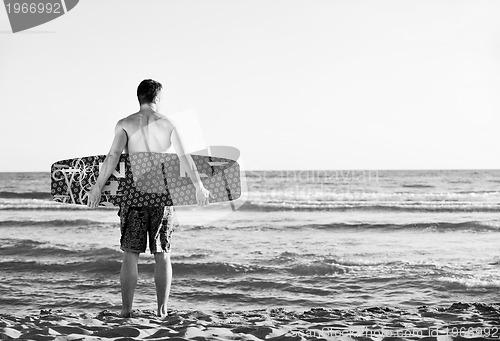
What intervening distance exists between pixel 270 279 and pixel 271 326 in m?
2.91

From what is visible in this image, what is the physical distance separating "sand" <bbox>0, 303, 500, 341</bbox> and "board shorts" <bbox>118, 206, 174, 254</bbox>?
0.49 m

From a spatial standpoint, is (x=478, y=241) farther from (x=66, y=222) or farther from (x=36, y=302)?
(x=66, y=222)

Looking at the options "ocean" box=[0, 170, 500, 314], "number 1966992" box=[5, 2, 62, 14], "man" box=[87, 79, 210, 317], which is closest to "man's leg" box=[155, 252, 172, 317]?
"man" box=[87, 79, 210, 317]

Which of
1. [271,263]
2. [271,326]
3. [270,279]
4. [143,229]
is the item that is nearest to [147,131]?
[143,229]

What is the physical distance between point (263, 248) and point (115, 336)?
595 centimetres

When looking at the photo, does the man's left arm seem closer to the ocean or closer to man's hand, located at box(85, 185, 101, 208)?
man's hand, located at box(85, 185, 101, 208)

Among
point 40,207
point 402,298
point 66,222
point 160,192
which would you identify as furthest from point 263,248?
point 40,207

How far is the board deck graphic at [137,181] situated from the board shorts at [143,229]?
0.05 meters

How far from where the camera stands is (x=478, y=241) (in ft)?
33.4

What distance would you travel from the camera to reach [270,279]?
267 inches

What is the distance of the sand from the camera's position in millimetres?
3389

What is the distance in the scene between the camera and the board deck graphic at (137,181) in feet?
12.9

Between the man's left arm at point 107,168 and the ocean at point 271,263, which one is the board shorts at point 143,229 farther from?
the ocean at point 271,263

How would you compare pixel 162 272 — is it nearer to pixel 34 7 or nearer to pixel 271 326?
pixel 271 326
